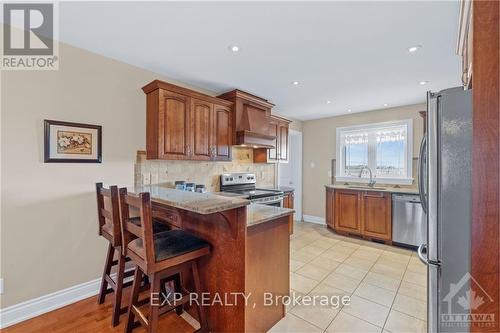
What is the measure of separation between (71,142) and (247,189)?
253 cm

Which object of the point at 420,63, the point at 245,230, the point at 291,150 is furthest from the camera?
the point at 291,150

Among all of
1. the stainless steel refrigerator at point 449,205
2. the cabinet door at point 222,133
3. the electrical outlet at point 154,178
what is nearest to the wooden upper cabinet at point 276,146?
the cabinet door at point 222,133

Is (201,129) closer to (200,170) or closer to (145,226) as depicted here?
(200,170)

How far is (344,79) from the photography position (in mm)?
2996

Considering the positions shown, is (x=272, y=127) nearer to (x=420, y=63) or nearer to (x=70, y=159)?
(x=420, y=63)

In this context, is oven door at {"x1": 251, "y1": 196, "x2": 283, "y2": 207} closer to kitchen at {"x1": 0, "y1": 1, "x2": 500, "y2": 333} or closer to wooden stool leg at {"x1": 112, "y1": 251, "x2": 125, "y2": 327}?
kitchen at {"x1": 0, "y1": 1, "x2": 500, "y2": 333}

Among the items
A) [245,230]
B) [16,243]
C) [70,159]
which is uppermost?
[70,159]

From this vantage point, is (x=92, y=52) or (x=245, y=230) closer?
(x=245, y=230)

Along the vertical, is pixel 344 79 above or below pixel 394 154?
above

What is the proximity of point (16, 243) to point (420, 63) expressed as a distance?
4.19m

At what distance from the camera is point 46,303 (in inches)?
80.4

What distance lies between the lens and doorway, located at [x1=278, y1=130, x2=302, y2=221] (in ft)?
18.3

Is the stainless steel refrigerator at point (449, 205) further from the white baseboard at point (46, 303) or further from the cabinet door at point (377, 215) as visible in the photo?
the white baseboard at point (46, 303)

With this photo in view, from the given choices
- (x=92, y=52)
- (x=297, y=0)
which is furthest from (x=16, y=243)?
(x=297, y=0)
